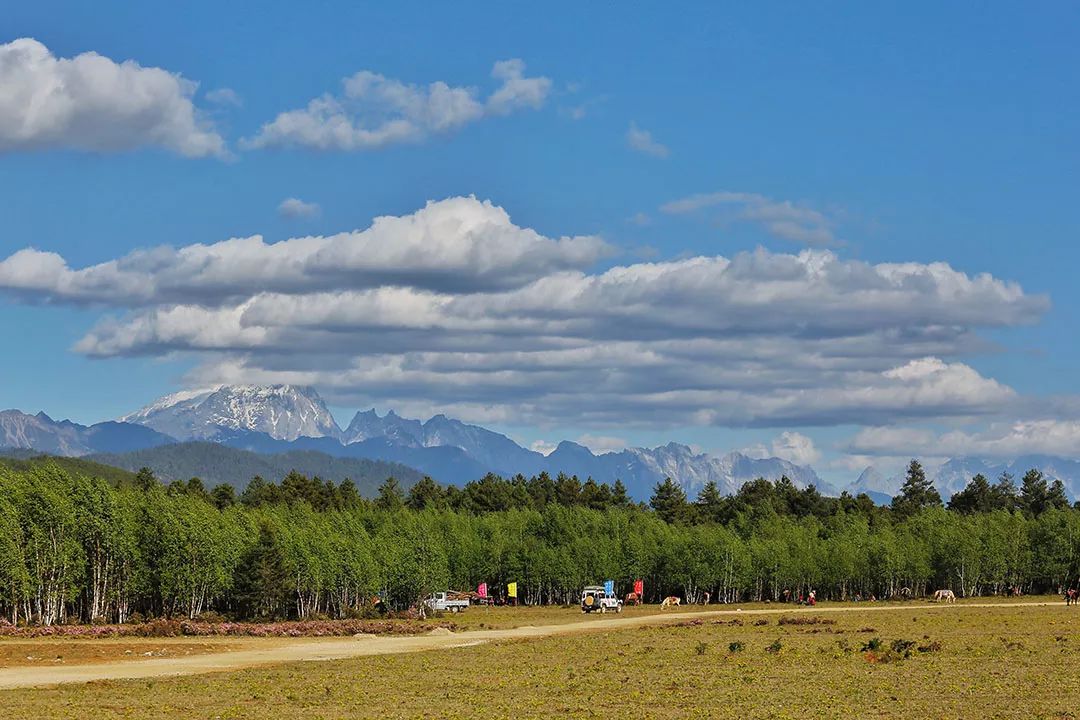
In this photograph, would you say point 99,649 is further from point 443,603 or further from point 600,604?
point 600,604

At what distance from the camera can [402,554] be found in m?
130

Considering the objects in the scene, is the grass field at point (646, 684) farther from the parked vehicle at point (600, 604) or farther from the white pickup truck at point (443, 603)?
the parked vehicle at point (600, 604)

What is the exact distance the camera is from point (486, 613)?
135750 mm

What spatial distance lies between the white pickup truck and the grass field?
58.0 m

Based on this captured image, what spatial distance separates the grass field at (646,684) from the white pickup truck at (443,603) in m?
58.0

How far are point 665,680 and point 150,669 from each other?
25346mm

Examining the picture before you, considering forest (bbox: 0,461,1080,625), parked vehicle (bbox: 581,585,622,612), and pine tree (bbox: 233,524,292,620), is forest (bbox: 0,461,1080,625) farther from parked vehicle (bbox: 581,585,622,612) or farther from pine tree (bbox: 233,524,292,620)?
parked vehicle (bbox: 581,585,622,612)

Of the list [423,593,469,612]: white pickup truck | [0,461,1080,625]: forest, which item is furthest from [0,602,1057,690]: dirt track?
[423,593,469,612]: white pickup truck

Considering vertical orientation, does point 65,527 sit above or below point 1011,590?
above

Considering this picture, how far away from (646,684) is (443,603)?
8866 centimetres

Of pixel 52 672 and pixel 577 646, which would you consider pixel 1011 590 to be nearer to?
pixel 577 646

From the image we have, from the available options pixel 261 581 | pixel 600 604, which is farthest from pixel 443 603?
pixel 261 581

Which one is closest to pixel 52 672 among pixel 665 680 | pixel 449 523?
pixel 665 680

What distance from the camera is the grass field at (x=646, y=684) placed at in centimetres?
4284
